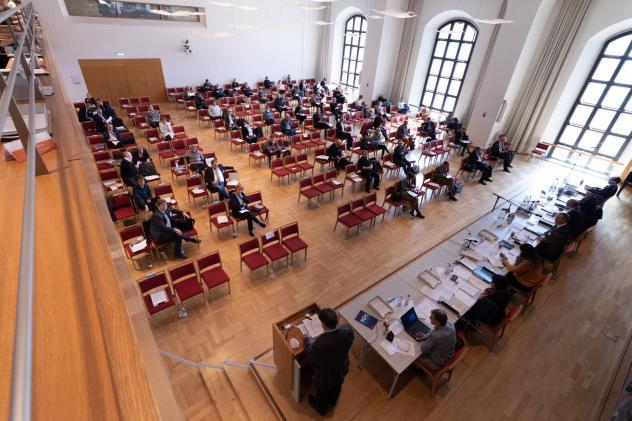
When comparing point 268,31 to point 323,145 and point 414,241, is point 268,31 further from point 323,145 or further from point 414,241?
point 414,241

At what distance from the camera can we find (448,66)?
16484 mm

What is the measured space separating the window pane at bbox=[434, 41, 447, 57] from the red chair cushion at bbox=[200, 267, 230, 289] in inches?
644

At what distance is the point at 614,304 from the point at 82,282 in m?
8.90

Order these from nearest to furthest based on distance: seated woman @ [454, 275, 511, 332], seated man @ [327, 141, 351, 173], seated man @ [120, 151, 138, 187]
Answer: seated woman @ [454, 275, 511, 332] < seated man @ [120, 151, 138, 187] < seated man @ [327, 141, 351, 173]

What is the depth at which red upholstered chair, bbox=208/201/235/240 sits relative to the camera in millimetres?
7209

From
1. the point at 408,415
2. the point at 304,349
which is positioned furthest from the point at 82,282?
the point at 408,415

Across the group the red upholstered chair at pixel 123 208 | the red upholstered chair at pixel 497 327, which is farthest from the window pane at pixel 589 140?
the red upholstered chair at pixel 123 208

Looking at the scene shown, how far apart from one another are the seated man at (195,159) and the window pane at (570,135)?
14432 millimetres

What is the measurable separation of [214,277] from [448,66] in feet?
53.2

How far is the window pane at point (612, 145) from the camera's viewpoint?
1223 centimetres

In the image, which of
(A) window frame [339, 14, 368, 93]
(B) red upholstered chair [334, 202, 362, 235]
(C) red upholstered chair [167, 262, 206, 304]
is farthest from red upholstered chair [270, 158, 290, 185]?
(A) window frame [339, 14, 368, 93]

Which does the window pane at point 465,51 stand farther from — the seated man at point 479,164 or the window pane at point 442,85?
the seated man at point 479,164

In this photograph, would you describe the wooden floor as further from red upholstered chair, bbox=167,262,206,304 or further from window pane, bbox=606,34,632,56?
window pane, bbox=606,34,632,56

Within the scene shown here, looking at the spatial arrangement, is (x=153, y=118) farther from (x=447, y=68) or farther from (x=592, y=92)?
(x=592, y=92)
